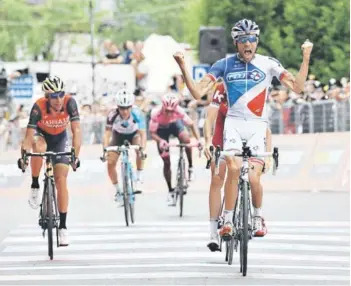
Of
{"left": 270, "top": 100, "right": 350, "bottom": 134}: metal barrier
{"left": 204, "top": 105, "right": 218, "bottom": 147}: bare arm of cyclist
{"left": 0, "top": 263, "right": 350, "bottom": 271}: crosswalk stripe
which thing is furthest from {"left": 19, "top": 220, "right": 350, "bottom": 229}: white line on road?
{"left": 270, "top": 100, "right": 350, "bottom": 134}: metal barrier

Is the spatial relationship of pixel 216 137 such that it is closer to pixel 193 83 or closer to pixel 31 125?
pixel 193 83

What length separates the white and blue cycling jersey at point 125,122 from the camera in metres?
20.0

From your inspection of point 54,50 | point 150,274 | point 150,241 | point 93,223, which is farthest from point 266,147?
point 54,50

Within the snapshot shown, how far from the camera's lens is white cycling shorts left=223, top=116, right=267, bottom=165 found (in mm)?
13914

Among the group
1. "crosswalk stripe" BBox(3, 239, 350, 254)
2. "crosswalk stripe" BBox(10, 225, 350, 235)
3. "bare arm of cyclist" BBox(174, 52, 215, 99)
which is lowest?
"crosswalk stripe" BBox(10, 225, 350, 235)

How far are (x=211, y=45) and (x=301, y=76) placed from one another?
1559 cm

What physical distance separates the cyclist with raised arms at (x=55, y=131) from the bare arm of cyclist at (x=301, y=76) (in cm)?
257

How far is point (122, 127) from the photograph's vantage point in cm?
2031

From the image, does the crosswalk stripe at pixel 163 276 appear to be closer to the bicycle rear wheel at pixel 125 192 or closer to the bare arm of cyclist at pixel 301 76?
the bare arm of cyclist at pixel 301 76

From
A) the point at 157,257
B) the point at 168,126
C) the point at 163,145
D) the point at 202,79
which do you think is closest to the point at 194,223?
the point at 163,145

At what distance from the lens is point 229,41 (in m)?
61.9

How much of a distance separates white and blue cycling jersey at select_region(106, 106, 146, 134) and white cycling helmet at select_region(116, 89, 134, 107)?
1.35ft

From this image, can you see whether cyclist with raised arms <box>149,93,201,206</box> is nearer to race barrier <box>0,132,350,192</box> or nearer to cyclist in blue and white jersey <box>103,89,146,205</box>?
cyclist in blue and white jersey <box>103,89,146,205</box>

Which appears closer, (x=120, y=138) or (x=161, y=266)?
(x=161, y=266)
